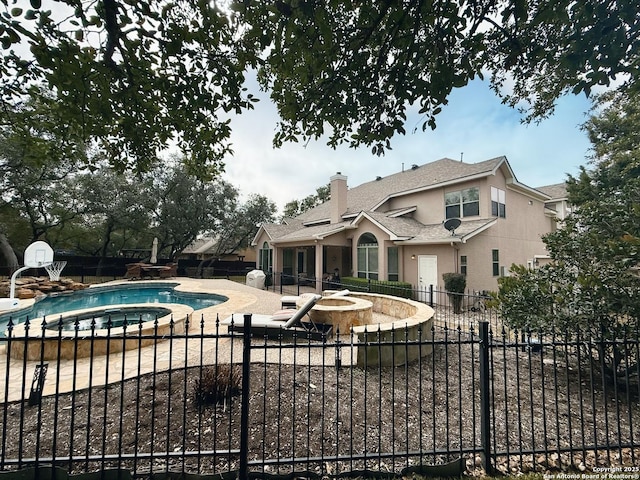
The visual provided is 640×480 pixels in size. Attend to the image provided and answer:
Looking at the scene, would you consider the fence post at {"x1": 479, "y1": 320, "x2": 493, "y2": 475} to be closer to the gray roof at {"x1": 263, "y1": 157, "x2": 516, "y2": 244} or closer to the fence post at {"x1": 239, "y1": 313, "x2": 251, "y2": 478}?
the fence post at {"x1": 239, "y1": 313, "x2": 251, "y2": 478}

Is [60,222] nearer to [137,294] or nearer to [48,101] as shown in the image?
[137,294]

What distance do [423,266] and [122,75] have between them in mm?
14702

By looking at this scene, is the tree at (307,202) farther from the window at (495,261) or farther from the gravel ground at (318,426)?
the gravel ground at (318,426)

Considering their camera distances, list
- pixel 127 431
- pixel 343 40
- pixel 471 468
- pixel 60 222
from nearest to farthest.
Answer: pixel 471 468 → pixel 127 431 → pixel 343 40 → pixel 60 222

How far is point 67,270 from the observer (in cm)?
2577

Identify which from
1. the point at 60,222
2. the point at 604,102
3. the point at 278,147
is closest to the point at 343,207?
the point at 278,147

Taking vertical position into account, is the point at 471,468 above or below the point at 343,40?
below

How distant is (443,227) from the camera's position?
53.6 feet

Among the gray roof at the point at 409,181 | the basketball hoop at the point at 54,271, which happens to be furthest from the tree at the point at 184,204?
the gray roof at the point at 409,181

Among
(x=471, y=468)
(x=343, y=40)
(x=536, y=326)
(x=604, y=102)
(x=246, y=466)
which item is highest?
(x=604, y=102)

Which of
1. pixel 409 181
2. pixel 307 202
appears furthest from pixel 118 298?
pixel 307 202

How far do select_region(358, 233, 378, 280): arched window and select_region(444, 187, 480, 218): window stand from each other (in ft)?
15.2

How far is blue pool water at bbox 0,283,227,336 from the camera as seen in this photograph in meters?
14.3

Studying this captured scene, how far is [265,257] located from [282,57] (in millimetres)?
22164
